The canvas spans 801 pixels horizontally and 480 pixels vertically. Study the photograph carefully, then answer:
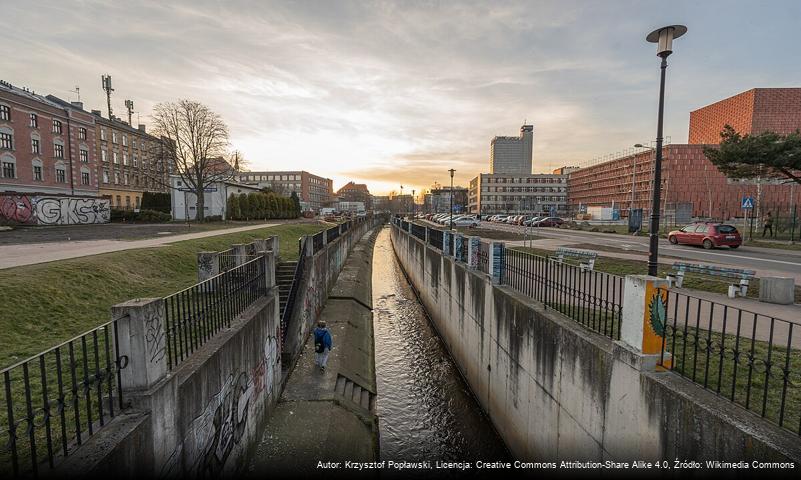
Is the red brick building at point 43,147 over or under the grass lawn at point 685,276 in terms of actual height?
over

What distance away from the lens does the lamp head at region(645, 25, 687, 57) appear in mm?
6188

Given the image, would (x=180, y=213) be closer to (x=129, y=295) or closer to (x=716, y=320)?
(x=129, y=295)

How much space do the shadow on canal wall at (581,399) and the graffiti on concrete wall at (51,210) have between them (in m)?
38.5

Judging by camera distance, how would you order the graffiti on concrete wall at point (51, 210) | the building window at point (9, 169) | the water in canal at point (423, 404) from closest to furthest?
1. the water in canal at point (423, 404)
2. the graffiti on concrete wall at point (51, 210)
3. the building window at point (9, 169)

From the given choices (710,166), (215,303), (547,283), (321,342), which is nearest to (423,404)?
(321,342)

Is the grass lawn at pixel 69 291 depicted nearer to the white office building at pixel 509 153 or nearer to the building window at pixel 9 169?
the building window at pixel 9 169

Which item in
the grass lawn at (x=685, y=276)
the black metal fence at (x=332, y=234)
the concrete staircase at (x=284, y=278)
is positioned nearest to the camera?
the grass lawn at (x=685, y=276)

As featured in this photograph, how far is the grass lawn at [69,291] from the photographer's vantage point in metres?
6.51

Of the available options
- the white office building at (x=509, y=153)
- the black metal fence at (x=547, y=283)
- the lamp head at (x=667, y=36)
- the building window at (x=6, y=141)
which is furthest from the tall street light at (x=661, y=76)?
the white office building at (x=509, y=153)

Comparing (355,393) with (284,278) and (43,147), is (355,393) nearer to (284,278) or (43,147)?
(284,278)

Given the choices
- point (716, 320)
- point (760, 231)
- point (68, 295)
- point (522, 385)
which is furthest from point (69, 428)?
point (760, 231)

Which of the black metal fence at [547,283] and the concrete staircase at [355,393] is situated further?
the concrete staircase at [355,393]

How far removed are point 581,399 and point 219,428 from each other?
17.8 ft

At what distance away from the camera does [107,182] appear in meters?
54.0
